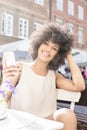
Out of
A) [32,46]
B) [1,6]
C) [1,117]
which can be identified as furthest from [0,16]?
[1,117]

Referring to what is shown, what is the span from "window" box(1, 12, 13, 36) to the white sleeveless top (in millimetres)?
4658

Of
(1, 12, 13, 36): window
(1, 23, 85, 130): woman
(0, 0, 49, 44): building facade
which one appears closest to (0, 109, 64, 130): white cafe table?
(1, 23, 85, 130): woman

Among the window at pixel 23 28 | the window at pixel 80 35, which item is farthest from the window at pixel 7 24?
the window at pixel 80 35

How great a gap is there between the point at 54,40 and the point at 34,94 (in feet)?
0.82

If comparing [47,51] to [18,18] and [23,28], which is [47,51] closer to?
[18,18]

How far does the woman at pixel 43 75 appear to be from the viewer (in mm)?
1272

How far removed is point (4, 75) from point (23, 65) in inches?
4.4

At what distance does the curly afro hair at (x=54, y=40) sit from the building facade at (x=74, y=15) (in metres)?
5.72

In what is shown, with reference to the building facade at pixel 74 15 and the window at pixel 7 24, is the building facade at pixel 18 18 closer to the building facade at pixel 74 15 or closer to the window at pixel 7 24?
the window at pixel 7 24

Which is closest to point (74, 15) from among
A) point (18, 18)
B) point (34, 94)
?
point (18, 18)

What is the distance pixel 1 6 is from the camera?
6.02 meters

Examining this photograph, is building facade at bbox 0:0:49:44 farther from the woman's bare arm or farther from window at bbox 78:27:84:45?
the woman's bare arm

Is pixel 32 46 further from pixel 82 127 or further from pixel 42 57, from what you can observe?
pixel 82 127

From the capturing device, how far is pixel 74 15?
7609mm
